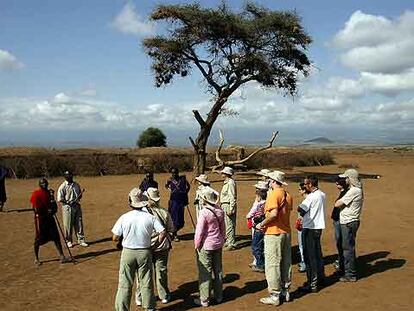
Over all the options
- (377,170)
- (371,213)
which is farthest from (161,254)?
(377,170)

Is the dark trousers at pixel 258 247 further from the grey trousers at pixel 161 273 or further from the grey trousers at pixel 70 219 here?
the grey trousers at pixel 70 219

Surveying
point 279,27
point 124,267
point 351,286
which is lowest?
point 351,286

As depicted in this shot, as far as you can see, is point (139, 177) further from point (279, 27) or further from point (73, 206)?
point (73, 206)

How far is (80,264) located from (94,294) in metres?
2.04

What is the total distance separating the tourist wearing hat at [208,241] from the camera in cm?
770

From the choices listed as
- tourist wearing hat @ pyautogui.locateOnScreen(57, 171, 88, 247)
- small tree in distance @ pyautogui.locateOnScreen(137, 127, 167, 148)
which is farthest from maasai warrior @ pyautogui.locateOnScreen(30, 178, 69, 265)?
small tree in distance @ pyautogui.locateOnScreen(137, 127, 167, 148)

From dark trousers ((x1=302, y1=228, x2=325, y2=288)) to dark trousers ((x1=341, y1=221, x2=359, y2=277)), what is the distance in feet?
1.69

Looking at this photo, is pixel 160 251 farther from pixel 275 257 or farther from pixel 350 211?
pixel 350 211

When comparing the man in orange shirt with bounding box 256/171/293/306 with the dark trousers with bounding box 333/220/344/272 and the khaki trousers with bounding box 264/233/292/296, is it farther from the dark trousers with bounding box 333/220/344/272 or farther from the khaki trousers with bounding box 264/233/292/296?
the dark trousers with bounding box 333/220/344/272

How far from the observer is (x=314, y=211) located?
8469mm

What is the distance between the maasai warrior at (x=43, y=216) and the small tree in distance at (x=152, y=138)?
34700mm

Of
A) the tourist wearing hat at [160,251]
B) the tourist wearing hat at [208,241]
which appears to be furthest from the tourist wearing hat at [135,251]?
the tourist wearing hat at [208,241]

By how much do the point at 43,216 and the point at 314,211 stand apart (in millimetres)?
5203

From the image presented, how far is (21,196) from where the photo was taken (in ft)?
69.5
